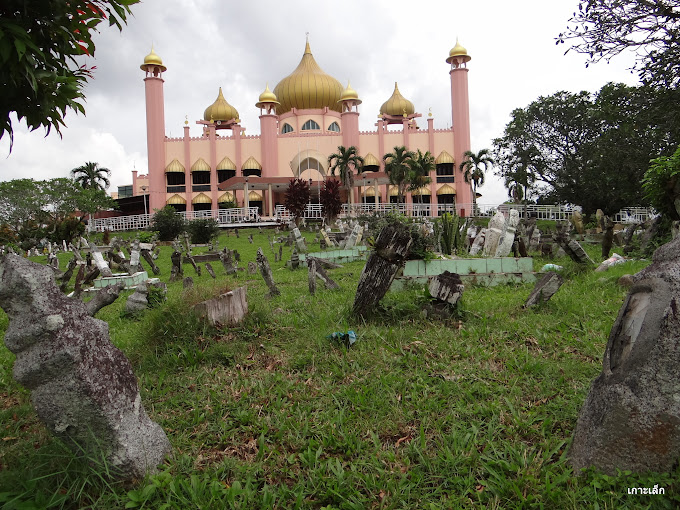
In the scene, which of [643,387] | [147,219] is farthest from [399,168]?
[643,387]

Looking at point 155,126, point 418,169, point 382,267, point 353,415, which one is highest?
point 155,126

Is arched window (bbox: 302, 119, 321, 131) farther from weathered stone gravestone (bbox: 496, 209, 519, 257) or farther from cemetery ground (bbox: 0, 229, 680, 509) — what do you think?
cemetery ground (bbox: 0, 229, 680, 509)

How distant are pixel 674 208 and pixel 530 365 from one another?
22.5 feet

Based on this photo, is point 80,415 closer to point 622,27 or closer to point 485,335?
point 485,335

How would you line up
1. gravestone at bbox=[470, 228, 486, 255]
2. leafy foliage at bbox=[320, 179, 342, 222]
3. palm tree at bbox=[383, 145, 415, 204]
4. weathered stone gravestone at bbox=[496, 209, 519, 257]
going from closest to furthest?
1. weathered stone gravestone at bbox=[496, 209, 519, 257]
2. gravestone at bbox=[470, 228, 486, 255]
3. leafy foliage at bbox=[320, 179, 342, 222]
4. palm tree at bbox=[383, 145, 415, 204]

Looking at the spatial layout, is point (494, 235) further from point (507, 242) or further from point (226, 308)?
point (226, 308)

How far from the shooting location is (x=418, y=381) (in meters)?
3.57

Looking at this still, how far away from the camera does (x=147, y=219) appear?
36938 millimetres

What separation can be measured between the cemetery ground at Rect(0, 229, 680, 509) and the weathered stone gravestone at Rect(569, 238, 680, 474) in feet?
0.33

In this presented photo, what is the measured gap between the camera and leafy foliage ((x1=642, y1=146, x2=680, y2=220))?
8438 millimetres

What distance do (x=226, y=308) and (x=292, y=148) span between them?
1582 inches

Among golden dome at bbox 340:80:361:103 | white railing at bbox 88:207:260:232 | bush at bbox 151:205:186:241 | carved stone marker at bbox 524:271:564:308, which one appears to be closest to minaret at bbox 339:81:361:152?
golden dome at bbox 340:80:361:103

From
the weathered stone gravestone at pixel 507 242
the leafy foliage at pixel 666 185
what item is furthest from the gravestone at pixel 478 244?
the leafy foliage at pixel 666 185

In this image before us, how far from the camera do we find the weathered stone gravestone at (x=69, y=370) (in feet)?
7.53
